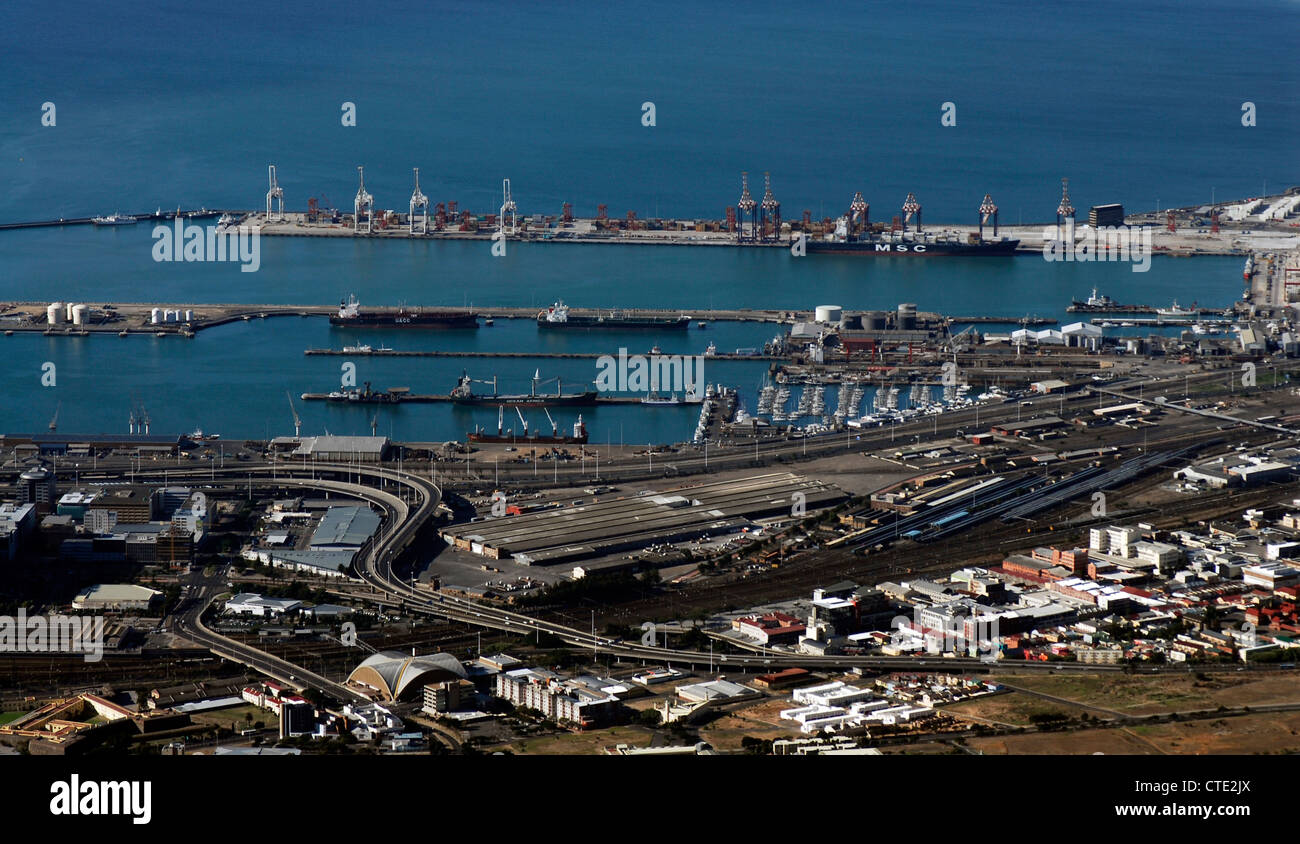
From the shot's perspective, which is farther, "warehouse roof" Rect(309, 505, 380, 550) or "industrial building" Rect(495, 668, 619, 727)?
"warehouse roof" Rect(309, 505, 380, 550)

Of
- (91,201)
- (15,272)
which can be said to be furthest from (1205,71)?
(15,272)

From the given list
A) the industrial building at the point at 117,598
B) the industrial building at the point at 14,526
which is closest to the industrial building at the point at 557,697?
the industrial building at the point at 117,598

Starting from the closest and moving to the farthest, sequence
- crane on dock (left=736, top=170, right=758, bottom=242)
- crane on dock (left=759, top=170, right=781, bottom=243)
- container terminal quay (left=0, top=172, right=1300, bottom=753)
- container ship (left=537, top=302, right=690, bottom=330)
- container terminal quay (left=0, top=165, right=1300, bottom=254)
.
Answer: container terminal quay (left=0, top=172, right=1300, bottom=753), container ship (left=537, top=302, right=690, bottom=330), container terminal quay (left=0, top=165, right=1300, bottom=254), crane on dock (left=759, top=170, right=781, bottom=243), crane on dock (left=736, top=170, right=758, bottom=242)

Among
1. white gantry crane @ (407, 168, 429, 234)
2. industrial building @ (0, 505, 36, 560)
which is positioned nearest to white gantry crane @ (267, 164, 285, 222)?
white gantry crane @ (407, 168, 429, 234)

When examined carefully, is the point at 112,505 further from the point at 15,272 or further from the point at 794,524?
the point at 15,272

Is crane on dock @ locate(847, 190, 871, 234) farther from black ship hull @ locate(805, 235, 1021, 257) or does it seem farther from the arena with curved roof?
the arena with curved roof

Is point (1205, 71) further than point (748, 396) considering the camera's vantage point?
Yes
